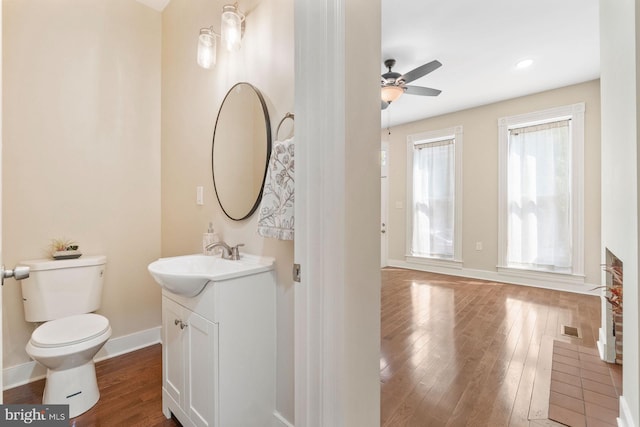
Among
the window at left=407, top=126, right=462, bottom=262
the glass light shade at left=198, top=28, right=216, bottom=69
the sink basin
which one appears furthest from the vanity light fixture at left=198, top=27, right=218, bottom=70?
the window at left=407, top=126, right=462, bottom=262

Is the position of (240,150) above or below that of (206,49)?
below

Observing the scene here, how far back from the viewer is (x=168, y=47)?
7.94 ft

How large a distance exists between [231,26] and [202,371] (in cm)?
177

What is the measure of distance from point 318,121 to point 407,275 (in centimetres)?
414

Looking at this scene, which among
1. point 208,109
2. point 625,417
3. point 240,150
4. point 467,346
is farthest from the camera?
point 467,346

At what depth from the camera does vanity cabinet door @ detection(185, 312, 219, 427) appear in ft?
4.14

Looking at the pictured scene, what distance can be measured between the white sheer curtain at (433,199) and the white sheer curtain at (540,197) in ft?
2.69

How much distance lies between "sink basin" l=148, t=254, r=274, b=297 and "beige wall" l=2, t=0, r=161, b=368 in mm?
999

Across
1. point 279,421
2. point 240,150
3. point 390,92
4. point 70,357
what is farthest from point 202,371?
point 390,92

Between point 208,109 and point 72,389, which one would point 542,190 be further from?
point 72,389

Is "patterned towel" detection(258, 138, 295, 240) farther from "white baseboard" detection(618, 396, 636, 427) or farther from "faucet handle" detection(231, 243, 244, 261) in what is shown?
"white baseboard" detection(618, 396, 636, 427)

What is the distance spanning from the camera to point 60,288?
6.15 ft

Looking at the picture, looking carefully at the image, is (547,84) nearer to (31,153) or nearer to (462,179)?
(462,179)

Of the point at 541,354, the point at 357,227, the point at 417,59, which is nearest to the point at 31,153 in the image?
the point at 357,227
